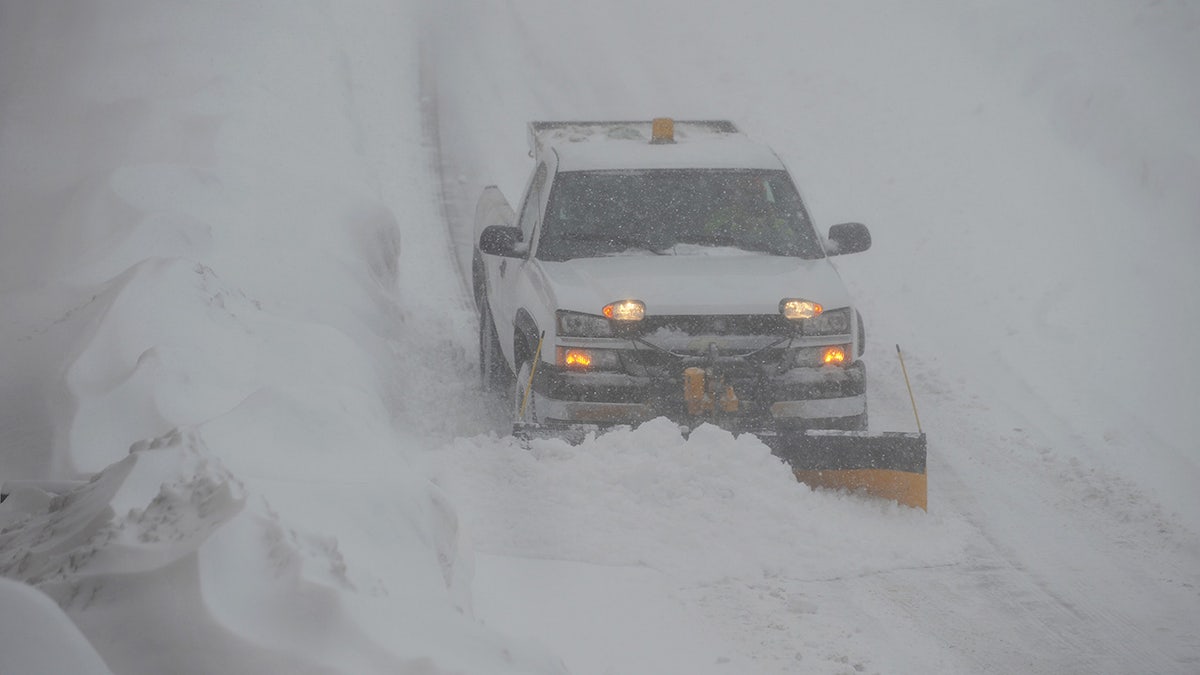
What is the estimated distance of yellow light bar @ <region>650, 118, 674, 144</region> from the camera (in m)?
7.89

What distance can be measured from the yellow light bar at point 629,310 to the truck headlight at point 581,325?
8 centimetres

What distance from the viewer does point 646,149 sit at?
7.77m

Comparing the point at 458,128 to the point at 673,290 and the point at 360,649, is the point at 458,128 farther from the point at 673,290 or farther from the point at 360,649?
the point at 360,649

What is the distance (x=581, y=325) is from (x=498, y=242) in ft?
3.60

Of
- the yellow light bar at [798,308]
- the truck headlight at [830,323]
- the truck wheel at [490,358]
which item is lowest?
the truck wheel at [490,358]

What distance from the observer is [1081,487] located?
6684 millimetres

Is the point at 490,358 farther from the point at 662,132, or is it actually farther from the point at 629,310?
the point at 629,310

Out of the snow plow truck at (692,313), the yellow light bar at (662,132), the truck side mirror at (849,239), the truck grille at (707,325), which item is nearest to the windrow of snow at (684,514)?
the snow plow truck at (692,313)

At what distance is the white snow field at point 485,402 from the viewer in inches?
129

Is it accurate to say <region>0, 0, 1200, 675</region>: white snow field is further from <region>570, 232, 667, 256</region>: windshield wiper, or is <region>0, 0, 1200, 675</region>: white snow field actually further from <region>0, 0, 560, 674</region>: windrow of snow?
<region>570, 232, 667, 256</region>: windshield wiper

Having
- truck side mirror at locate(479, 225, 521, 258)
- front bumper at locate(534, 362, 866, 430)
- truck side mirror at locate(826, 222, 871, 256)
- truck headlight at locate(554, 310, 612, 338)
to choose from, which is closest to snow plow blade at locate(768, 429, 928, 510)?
front bumper at locate(534, 362, 866, 430)

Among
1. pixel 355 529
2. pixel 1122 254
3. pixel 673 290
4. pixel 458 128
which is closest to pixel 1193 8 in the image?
pixel 1122 254

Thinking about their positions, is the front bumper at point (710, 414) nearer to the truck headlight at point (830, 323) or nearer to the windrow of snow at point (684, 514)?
the truck headlight at point (830, 323)

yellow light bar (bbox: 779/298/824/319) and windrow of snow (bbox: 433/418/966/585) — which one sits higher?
yellow light bar (bbox: 779/298/824/319)
